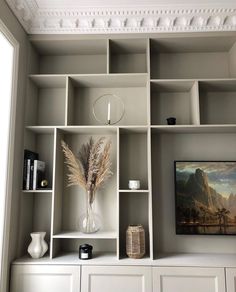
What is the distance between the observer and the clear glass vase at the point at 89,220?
229cm

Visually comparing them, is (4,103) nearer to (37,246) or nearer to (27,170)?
(27,170)

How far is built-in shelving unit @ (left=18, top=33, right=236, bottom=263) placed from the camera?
93.2 inches

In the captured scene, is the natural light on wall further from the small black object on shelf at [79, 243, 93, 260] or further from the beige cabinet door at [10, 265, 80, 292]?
the small black object on shelf at [79, 243, 93, 260]

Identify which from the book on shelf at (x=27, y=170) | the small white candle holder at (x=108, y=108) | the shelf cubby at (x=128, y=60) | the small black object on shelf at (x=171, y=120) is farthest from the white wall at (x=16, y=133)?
the small black object on shelf at (x=171, y=120)

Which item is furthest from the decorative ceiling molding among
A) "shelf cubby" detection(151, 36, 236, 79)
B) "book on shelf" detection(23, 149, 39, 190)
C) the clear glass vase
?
the clear glass vase

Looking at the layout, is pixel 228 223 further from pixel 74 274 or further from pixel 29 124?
pixel 29 124

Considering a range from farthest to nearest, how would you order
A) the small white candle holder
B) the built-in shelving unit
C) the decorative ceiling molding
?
the small white candle holder < the built-in shelving unit < the decorative ceiling molding

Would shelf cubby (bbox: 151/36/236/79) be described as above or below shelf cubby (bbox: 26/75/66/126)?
above

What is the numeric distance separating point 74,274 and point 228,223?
1327 millimetres

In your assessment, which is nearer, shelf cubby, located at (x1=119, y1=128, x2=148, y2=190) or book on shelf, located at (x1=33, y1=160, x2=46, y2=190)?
book on shelf, located at (x1=33, y1=160, x2=46, y2=190)

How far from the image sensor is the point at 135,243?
216cm

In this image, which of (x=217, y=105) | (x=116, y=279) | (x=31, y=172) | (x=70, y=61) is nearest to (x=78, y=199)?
(x=31, y=172)

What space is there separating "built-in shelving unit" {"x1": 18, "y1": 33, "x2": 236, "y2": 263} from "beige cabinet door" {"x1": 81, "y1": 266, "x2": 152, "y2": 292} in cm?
25

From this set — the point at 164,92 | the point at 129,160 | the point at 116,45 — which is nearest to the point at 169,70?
the point at 164,92
